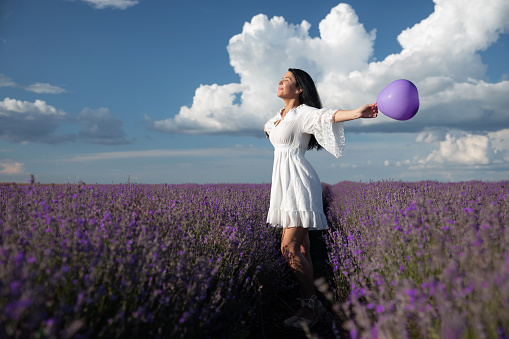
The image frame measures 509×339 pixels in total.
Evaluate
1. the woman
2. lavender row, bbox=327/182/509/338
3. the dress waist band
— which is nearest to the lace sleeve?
the woman

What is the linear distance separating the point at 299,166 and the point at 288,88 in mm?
716

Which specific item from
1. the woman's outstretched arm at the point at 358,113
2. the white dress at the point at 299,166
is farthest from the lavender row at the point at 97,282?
the woman's outstretched arm at the point at 358,113

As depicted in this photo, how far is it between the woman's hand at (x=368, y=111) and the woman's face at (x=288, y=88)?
2.43 feet

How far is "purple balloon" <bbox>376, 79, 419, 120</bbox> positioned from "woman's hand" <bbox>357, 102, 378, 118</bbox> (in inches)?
3.0

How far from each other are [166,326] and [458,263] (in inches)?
59.8

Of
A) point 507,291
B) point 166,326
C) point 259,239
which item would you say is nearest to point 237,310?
point 166,326

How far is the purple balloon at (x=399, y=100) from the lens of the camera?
9.28 ft

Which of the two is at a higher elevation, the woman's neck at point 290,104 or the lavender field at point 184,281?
the woman's neck at point 290,104

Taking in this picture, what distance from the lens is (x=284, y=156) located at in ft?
10.2

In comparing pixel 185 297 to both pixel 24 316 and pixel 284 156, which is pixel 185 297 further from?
pixel 284 156

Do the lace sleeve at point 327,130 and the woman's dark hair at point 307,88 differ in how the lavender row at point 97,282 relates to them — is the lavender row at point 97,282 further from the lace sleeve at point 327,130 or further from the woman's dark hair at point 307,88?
the woman's dark hair at point 307,88

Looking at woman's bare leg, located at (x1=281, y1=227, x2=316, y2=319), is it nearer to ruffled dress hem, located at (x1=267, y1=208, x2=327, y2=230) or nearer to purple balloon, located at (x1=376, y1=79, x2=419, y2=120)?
ruffled dress hem, located at (x1=267, y1=208, x2=327, y2=230)

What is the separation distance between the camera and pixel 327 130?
9.73 feet

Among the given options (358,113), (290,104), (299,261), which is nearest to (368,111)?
(358,113)
